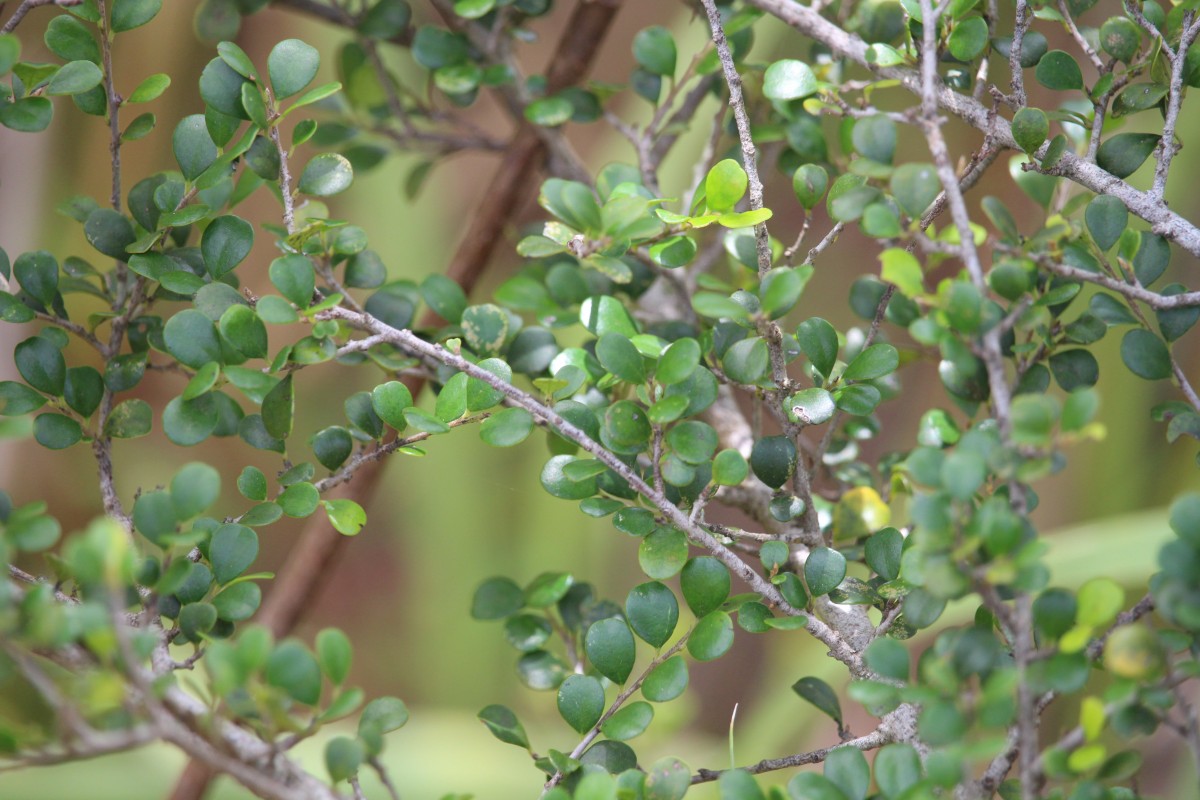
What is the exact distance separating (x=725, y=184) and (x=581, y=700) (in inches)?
8.8

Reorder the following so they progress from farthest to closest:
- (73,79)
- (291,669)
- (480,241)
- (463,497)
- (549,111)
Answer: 1. (463,497)
2. (480,241)
3. (549,111)
4. (73,79)
5. (291,669)

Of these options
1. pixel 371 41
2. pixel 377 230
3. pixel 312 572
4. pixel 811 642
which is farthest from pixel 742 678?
pixel 371 41

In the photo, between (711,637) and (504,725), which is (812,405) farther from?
(504,725)

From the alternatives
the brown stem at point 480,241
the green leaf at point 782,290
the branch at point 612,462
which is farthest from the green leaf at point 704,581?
the brown stem at point 480,241

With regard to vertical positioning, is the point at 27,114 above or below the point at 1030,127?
below

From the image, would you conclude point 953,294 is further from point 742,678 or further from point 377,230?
point 742,678

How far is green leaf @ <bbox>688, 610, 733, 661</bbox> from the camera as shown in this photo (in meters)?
0.39

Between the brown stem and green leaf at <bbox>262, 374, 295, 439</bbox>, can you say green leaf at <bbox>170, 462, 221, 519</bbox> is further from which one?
the brown stem

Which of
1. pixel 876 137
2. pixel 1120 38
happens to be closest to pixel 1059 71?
pixel 1120 38

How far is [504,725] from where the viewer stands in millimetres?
454

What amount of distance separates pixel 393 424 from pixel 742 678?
60.7 inches

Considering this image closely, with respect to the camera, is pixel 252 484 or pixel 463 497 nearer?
pixel 252 484

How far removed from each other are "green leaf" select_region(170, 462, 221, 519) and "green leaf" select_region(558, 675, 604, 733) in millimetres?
164

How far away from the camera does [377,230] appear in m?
1.61
